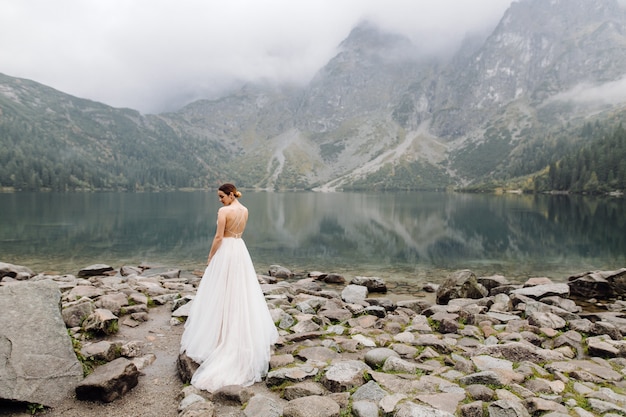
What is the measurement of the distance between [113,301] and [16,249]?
125 ft

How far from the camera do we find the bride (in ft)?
30.0

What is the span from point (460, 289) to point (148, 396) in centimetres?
1809

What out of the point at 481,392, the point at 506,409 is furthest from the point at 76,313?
the point at 506,409

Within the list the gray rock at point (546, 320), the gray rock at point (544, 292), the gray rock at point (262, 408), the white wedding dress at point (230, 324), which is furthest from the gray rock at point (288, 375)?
the gray rock at point (544, 292)

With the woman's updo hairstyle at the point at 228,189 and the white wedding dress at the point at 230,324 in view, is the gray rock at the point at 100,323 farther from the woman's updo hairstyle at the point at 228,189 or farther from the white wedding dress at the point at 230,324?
the woman's updo hairstyle at the point at 228,189

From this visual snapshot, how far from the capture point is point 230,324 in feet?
31.7

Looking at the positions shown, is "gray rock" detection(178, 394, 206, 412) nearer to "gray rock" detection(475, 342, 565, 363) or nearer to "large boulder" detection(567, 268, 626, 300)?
"gray rock" detection(475, 342, 565, 363)

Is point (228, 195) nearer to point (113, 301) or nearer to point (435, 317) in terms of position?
point (113, 301)

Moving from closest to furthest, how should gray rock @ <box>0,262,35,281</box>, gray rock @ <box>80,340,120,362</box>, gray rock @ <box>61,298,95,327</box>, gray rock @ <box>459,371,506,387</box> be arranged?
gray rock @ <box>459,371,506,387</box> < gray rock @ <box>80,340,120,362</box> < gray rock @ <box>61,298,95,327</box> < gray rock @ <box>0,262,35,281</box>

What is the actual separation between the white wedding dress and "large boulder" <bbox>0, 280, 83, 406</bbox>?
2.65 metres

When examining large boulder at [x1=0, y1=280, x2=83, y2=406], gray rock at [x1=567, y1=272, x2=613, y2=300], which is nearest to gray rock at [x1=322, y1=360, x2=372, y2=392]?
large boulder at [x1=0, y1=280, x2=83, y2=406]

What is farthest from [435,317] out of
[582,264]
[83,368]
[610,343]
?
[582,264]

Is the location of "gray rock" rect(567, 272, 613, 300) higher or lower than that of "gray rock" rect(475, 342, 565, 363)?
lower

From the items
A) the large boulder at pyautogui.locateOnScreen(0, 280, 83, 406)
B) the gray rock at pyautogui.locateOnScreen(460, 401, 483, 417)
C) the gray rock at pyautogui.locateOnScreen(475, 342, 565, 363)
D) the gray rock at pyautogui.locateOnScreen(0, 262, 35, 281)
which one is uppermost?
the large boulder at pyautogui.locateOnScreen(0, 280, 83, 406)
